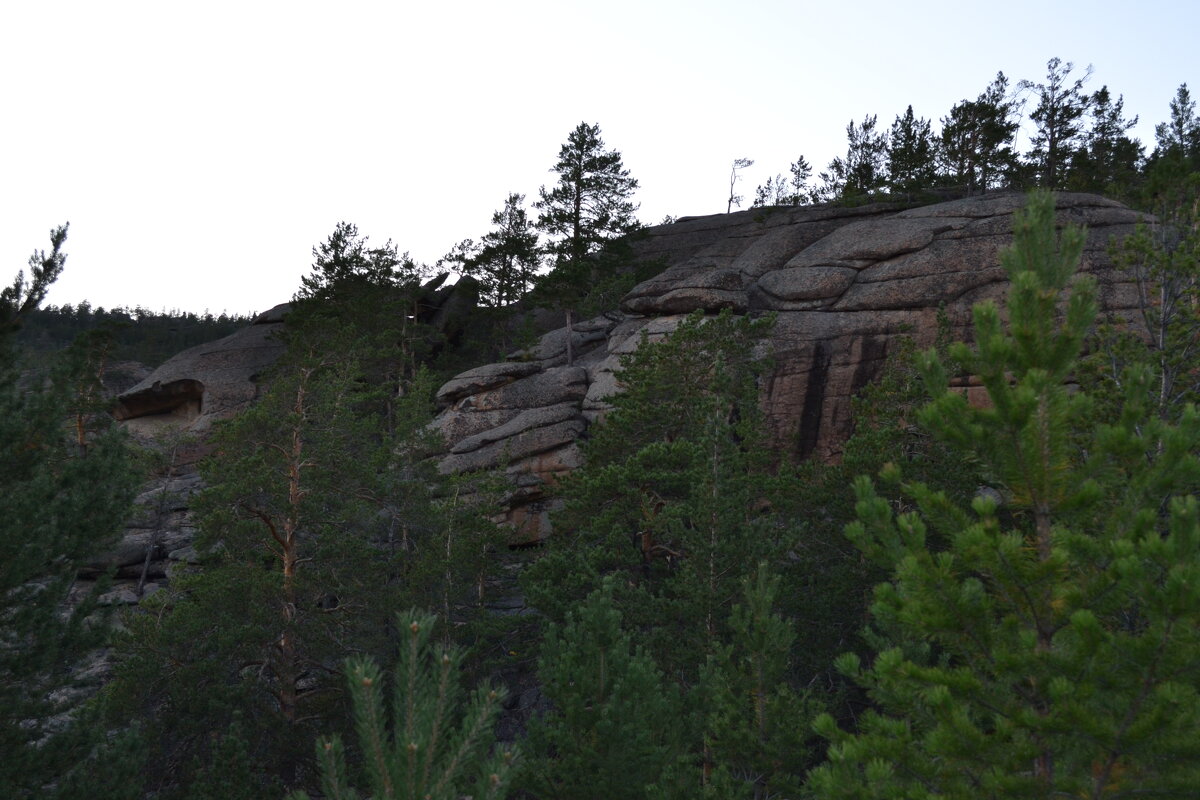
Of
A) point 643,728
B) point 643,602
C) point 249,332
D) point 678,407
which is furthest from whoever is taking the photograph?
point 249,332

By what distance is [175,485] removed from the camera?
31.9m

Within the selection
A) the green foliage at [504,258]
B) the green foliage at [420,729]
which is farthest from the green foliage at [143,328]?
the green foliage at [420,729]

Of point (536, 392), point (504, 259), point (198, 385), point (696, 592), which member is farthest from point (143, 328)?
point (696, 592)

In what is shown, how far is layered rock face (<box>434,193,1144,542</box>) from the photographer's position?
1005 inches

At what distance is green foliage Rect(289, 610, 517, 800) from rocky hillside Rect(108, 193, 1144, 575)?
16876 mm

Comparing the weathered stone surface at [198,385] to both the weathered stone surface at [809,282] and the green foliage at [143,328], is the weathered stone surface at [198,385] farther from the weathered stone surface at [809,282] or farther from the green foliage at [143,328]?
the weathered stone surface at [809,282]

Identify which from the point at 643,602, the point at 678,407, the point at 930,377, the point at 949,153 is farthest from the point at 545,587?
the point at 949,153

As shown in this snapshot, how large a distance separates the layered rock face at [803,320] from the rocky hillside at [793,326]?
47 millimetres

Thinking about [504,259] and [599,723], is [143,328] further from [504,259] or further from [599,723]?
[599,723]

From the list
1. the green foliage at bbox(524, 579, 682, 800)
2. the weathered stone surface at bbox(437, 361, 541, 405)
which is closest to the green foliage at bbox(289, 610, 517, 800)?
the green foliage at bbox(524, 579, 682, 800)

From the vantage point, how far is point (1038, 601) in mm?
5473

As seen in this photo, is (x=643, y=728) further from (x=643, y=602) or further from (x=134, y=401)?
(x=134, y=401)

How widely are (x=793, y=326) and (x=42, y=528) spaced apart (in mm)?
22466

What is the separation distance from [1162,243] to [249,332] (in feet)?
132
